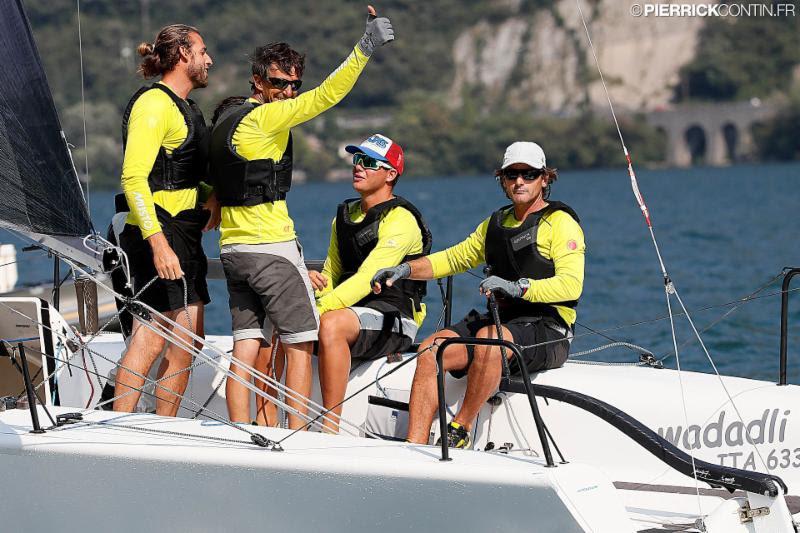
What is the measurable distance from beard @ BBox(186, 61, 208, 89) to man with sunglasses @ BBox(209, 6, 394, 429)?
0.40 ft

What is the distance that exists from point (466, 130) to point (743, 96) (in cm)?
2106

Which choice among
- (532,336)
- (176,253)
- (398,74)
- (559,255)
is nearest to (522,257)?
(559,255)

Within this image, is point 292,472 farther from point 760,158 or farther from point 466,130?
point 760,158

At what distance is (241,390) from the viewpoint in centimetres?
466

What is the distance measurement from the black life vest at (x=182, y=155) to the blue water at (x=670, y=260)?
5.39 feet

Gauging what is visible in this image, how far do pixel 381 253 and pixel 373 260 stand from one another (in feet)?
0.13

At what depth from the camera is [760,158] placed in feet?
263

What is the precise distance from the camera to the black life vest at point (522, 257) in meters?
4.79

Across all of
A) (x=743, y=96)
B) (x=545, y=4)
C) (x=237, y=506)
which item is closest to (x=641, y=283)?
(x=237, y=506)

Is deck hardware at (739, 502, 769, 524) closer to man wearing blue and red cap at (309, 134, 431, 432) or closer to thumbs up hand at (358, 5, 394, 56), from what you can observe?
man wearing blue and red cap at (309, 134, 431, 432)

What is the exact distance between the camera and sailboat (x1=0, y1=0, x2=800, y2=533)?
3814 mm

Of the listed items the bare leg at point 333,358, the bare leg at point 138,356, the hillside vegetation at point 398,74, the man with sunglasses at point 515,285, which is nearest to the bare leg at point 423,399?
the man with sunglasses at point 515,285

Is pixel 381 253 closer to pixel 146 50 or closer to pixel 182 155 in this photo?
pixel 182 155

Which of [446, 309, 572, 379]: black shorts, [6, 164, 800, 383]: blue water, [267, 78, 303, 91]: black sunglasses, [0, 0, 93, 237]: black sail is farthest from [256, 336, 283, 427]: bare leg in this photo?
[6, 164, 800, 383]: blue water
